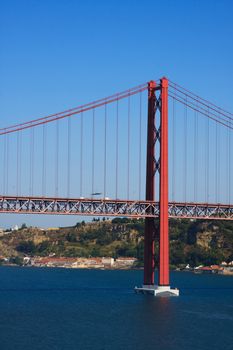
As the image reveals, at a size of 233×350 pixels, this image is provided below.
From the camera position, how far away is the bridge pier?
76625mm

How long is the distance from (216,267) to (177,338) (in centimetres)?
14012

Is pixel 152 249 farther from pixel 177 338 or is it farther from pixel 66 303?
Result: pixel 177 338

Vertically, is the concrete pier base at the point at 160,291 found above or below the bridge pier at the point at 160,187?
below

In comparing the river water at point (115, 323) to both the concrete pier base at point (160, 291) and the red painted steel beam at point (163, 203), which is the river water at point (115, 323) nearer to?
the concrete pier base at point (160, 291)

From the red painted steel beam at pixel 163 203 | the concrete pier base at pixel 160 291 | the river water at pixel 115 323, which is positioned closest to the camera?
the river water at pixel 115 323

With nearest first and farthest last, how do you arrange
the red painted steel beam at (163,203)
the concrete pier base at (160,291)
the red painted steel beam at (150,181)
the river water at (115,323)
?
the river water at (115,323)
the red painted steel beam at (163,203)
the concrete pier base at (160,291)
the red painted steel beam at (150,181)

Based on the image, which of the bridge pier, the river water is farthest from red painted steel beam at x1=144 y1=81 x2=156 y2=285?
the river water

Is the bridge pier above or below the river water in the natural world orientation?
above

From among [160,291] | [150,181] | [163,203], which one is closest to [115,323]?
[160,291]

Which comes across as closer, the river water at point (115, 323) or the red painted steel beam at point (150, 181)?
the river water at point (115, 323)

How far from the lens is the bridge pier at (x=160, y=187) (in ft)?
251

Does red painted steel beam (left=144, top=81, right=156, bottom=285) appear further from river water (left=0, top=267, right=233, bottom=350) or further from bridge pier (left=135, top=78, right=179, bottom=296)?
river water (left=0, top=267, right=233, bottom=350)

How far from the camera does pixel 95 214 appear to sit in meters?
78.1

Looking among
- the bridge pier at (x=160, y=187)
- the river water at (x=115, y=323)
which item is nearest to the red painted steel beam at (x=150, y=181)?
the bridge pier at (x=160, y=187)
